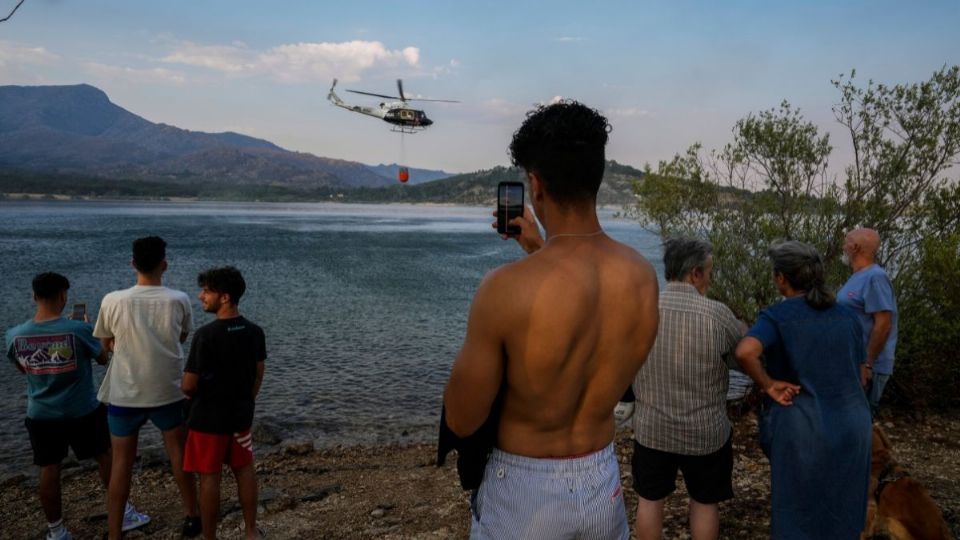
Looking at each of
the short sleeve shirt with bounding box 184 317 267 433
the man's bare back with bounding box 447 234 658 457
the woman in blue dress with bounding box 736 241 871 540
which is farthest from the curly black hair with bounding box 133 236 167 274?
the woman in blue dress with bounding box 736 241 871 540

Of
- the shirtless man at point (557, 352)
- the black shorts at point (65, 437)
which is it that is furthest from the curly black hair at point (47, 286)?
the shirtless man at point (557, 352)

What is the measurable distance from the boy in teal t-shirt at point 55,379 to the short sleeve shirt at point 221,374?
110 centimetres

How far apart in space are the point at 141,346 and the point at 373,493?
3.22 m

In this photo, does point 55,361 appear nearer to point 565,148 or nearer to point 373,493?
point 373,493

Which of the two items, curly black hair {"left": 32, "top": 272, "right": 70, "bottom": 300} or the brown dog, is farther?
curly black hair {"left": 32, "top": 272, "right": 70, "bottom": 300}

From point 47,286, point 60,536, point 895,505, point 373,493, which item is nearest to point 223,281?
point 47,286

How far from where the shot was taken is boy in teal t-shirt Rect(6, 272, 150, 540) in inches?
186

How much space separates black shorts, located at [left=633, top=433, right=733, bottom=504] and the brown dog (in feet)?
3.33

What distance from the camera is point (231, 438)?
4590mm

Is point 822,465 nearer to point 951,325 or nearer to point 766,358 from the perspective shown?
point 766,358

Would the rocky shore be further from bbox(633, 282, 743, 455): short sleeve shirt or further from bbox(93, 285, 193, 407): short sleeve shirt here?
bbox(633, 282, 743, 455): short sleeve shirt

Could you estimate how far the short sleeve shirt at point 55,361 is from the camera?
4.73 metres

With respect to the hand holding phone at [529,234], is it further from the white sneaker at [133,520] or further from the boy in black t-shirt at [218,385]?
the white sneaker at [133,520]

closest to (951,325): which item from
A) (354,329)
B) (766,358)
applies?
(766,358)
